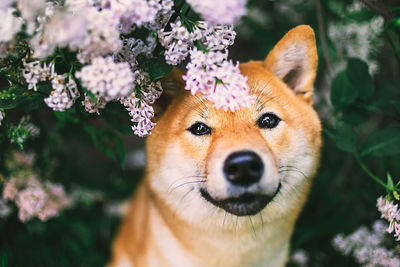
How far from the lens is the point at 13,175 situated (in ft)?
6.53

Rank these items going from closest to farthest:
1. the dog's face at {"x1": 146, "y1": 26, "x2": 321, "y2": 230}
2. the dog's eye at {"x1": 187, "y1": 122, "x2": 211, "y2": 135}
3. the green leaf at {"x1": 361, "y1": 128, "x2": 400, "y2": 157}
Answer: the dog's face at {"x1": 146, "y1": 26, "x2": 321, "y2": 230} → the dog's eye at {"x1": 187, "y1": 122, "x2": 211, "y2": 135} → the green leaf at {"x1": 361, "y1": 128, "x2": 400, "y2": 157}

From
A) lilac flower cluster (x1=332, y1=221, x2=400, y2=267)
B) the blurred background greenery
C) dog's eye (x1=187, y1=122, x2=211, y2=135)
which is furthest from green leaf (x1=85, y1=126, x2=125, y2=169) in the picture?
lilac flower cluster (x1=332, y1=221, x2=400, y2=267)

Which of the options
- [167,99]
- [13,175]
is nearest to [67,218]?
[13,175]

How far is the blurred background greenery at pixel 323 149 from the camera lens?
Result: 1726 mm

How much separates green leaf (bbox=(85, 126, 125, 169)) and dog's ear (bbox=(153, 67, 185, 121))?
268 mm

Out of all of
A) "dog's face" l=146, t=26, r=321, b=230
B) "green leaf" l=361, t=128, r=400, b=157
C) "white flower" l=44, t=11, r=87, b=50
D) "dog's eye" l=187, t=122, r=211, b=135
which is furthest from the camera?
"green leaf" l=361, t=128, r=400, b=157

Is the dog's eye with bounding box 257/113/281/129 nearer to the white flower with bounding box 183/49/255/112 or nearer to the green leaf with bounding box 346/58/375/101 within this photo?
the white flower with bounding box 183/49/255/112

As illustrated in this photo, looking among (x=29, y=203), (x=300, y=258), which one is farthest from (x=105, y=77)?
(x=300, y=258)

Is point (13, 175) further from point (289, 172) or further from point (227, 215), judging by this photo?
point (289, 172)

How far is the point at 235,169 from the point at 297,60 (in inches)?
28.1

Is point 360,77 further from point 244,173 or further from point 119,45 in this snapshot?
point 119,45

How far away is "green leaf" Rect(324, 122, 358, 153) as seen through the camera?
5.42 ft

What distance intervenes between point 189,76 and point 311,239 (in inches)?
68.7

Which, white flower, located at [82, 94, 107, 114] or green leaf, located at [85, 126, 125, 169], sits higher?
white flower, located at [82, 94, 107, 114]
